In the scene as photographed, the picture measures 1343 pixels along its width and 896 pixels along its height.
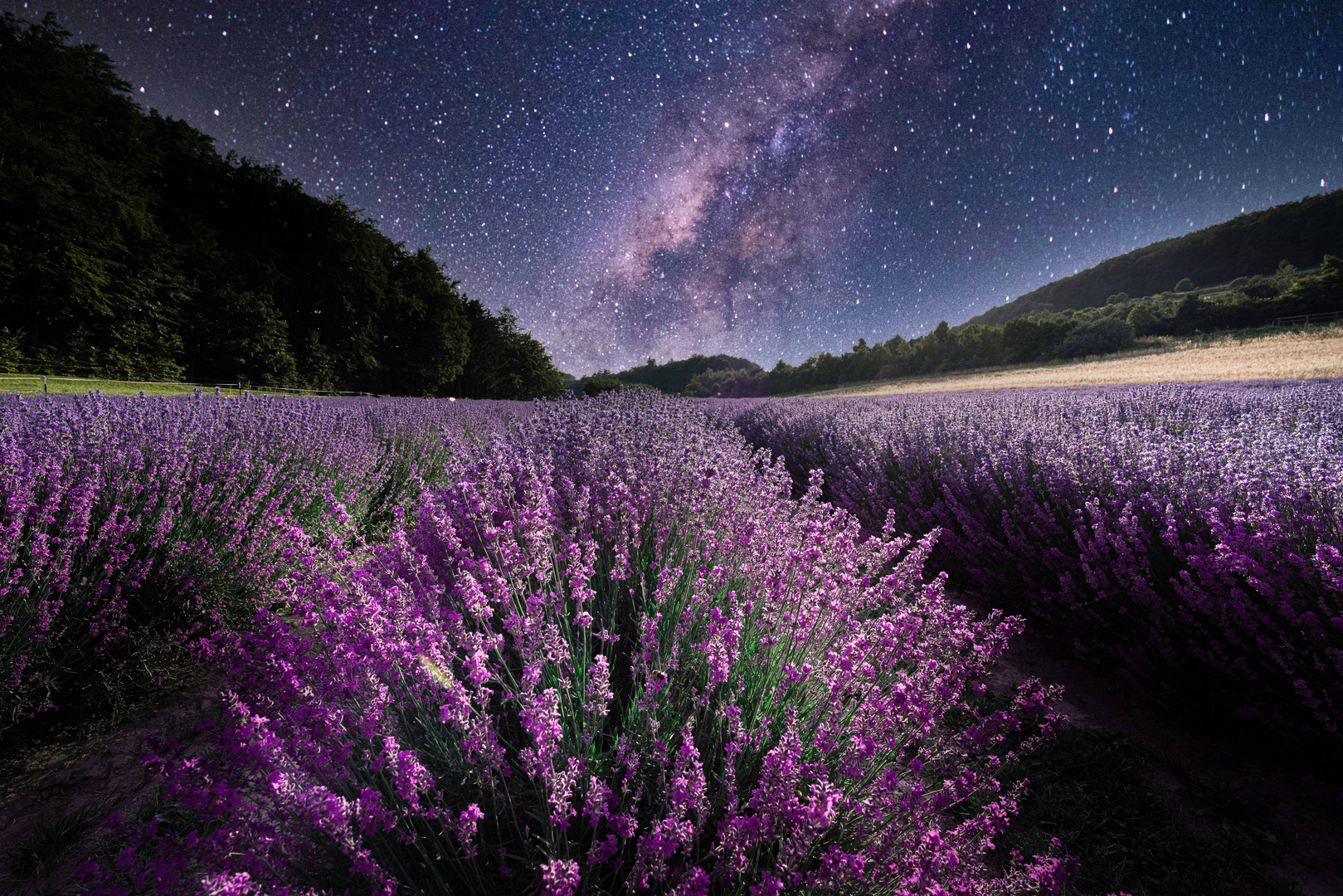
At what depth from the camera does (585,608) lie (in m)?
2.00

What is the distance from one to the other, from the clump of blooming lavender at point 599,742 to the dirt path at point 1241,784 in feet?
1.75

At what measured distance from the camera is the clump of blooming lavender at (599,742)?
92 centimetres

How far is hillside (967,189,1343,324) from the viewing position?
41.9 m

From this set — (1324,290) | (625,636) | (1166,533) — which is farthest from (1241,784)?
(1324,290)

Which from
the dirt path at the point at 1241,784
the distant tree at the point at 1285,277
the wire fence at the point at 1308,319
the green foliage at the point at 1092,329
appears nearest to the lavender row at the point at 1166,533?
the dirt path at the point at 1241,784

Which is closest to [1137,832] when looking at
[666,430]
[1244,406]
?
[666,430]

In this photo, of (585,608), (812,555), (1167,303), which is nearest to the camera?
(812,555)

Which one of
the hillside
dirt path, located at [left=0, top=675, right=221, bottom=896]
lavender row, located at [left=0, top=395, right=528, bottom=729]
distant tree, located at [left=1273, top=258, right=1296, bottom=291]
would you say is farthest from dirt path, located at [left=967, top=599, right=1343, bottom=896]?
the hillside

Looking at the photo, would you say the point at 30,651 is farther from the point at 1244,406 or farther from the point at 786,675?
the point at 1244,406

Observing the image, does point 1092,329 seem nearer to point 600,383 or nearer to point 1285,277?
point 1285,277

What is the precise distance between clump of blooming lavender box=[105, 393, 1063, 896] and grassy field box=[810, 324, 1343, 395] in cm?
1575

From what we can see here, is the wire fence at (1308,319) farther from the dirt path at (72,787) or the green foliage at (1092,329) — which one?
the dirt path at (72,787)

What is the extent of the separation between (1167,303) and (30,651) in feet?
172

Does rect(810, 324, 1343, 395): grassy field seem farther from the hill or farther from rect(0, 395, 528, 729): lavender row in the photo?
the hill
